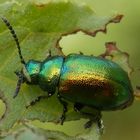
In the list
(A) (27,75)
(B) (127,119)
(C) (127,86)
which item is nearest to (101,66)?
(C) (127,86)

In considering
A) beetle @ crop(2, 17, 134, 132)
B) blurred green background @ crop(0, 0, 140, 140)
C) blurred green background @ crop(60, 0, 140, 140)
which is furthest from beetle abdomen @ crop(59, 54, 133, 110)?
blurred green background @ crop(60, 0, 140, 140)

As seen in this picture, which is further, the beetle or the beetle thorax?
the beetle thorax

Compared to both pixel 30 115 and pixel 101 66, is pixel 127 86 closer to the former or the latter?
pixel 101 66

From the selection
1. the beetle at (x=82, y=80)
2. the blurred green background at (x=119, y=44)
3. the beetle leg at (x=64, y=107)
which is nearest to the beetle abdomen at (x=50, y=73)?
the beetle at (x=82, y=80)

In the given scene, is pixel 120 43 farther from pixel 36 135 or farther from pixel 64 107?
pixel 36 135

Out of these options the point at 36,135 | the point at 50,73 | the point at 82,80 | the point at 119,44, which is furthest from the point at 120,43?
the point at 36,135

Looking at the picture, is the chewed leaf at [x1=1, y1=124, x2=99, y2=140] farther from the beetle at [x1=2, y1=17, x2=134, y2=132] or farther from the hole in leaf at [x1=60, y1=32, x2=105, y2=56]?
the hole in leaf at [x1=60, y1=32, x2=105, y2=56]
